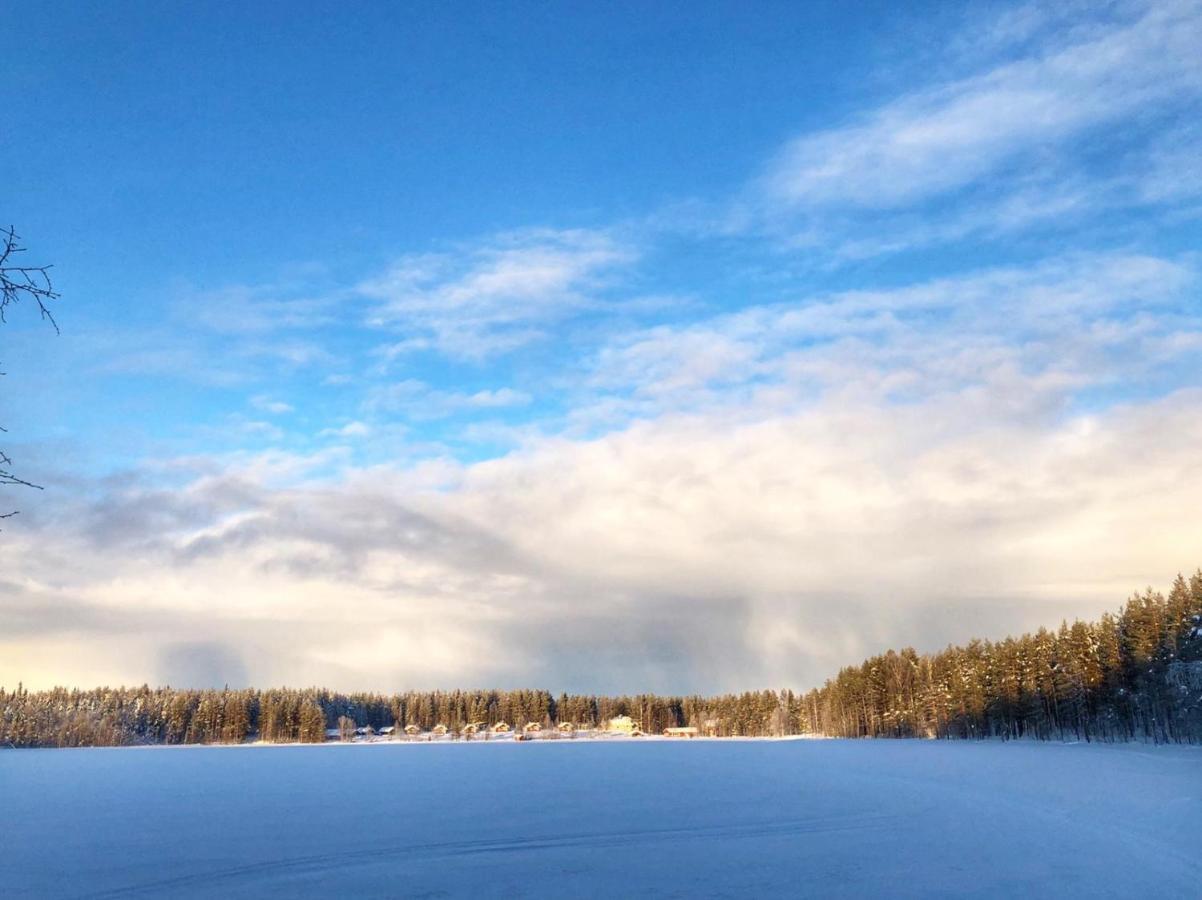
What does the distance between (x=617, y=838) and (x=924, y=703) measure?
113593 millimetres

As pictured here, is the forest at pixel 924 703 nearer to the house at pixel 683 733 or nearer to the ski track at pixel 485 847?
the house at pixel 683 733

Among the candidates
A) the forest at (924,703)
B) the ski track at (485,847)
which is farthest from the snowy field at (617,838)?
the forest at (924,703)

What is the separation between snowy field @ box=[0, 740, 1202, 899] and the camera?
16.6 m

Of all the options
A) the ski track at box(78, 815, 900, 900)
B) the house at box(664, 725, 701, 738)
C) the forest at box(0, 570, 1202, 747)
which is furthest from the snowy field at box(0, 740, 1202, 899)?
the house at box(664, 725, 701, 738)

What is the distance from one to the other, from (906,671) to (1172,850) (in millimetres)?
117309

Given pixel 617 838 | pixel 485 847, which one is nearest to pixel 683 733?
pixel 617 838

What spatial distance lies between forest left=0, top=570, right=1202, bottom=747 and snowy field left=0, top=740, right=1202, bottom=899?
35746 millimetres

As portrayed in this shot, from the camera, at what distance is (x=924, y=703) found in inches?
4796

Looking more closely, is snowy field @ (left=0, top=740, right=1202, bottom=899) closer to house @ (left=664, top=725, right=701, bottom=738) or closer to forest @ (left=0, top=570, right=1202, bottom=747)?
forest @ (left=0, top=570, right=1202, bottom=747)

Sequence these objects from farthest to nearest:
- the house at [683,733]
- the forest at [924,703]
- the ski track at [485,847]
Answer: the house at [683,733] < the forest at [924,703] < the ski track at [485,847]

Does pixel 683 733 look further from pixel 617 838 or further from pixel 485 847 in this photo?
pixel 485 847

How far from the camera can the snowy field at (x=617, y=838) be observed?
16594 mm

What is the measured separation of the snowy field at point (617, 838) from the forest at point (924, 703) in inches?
1407

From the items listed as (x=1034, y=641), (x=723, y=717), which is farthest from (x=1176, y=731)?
(x=723, y=717)
